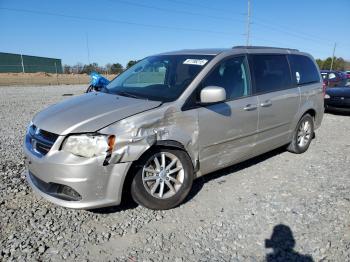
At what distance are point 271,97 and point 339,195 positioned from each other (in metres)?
1.62

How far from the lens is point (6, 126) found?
7.52m

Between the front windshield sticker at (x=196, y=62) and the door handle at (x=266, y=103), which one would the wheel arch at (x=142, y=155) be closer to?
the front windshield sticker at (x=196, y=62)

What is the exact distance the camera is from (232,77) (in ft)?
13.4

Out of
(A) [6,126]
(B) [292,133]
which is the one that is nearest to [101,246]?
(B) [292,133]

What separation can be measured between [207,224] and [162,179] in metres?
0.69

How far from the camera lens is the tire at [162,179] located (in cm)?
325

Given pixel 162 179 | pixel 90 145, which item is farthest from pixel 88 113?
pixel 162 179

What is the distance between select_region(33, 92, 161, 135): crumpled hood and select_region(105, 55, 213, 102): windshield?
0.26 m

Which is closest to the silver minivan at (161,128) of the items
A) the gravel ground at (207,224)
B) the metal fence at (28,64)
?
the gravel ground at (207,224)

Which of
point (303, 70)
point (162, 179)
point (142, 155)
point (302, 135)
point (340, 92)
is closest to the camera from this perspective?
point (142, 155)

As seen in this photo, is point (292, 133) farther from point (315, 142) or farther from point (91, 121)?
point (91, 121)

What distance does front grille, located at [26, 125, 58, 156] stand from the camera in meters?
3.09

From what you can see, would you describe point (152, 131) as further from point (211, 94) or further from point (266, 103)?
point (266, 103)

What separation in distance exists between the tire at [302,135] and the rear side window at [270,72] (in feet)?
2.96
